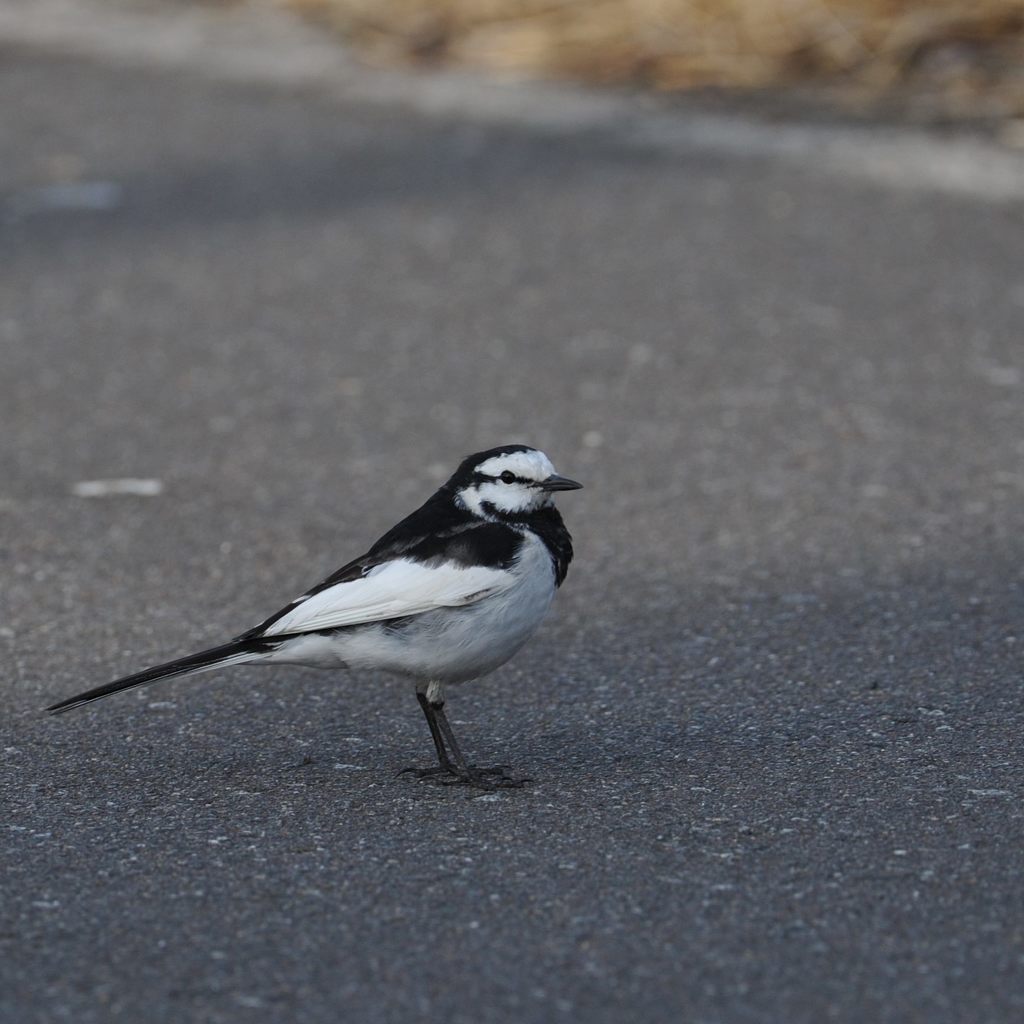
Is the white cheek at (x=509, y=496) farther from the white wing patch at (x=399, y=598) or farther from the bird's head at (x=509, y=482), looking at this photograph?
the white wing patch at (x=399, y=598)

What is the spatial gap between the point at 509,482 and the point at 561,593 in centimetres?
118

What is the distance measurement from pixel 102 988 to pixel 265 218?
6.91 m

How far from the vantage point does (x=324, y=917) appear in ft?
11.6

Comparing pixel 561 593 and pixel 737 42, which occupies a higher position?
pixel 737 42

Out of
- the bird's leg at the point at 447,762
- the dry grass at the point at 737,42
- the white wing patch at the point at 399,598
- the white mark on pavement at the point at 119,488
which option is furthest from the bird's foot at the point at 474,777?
the dry grass at the point at 737,42

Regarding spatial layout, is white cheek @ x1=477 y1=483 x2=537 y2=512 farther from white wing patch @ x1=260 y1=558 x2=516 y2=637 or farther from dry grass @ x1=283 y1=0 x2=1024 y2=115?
dry grass @ x1=283 y1=0 x2=1024 y2=115

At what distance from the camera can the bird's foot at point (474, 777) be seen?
421 centimetres

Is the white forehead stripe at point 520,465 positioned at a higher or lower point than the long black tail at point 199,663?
higher

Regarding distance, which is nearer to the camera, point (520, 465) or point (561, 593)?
point (520, 465)

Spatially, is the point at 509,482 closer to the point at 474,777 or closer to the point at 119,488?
the point at 474,777

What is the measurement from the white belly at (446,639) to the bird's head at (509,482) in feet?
0.54

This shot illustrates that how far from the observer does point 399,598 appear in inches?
168

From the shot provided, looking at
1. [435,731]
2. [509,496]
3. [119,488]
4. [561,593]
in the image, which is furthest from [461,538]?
[119,488]

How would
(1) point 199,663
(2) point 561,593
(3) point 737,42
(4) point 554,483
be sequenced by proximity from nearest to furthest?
(1) point 199,663 → (4) point 554,483 → (2) point 561,593 → (3) point 737,42
